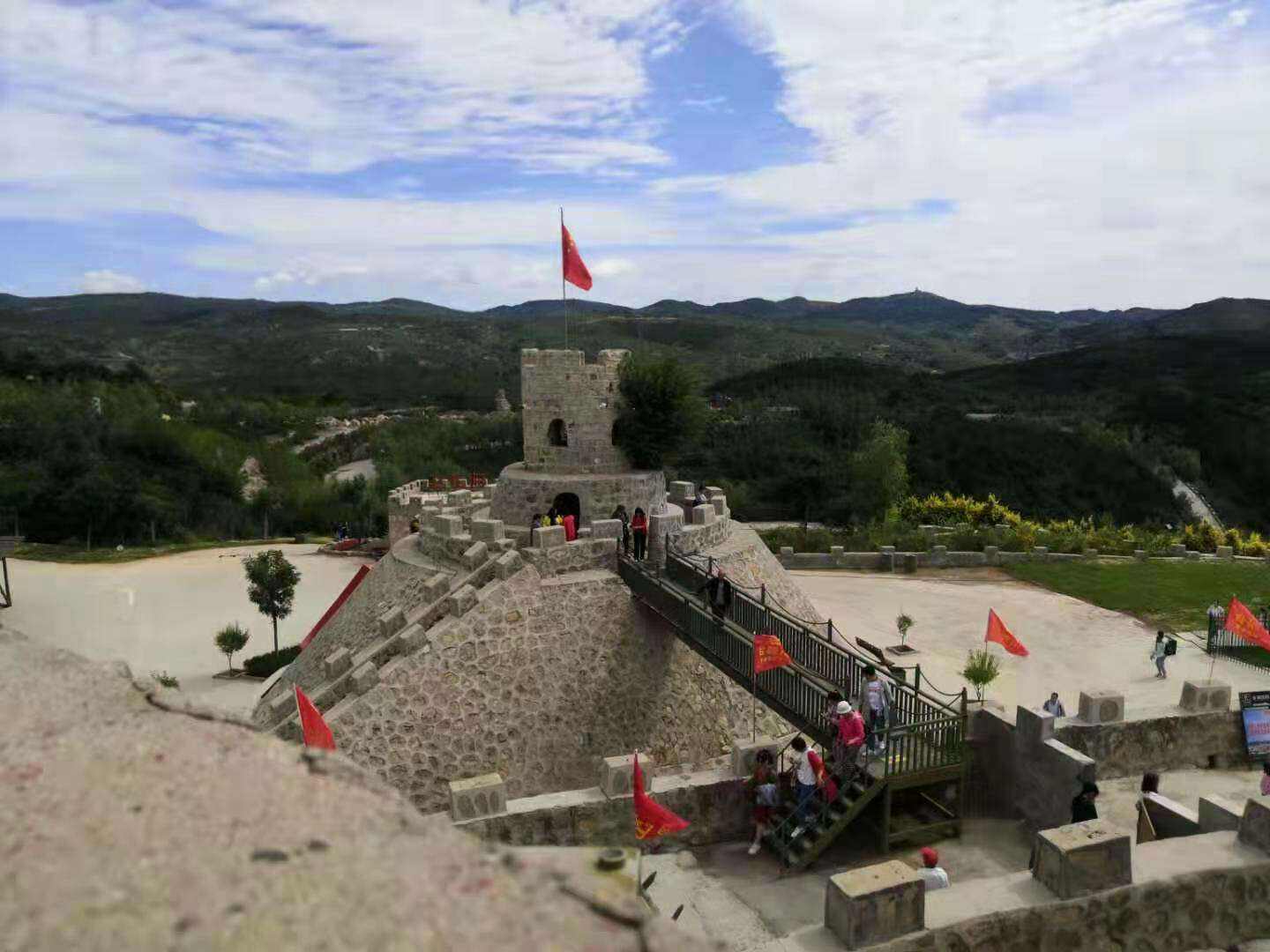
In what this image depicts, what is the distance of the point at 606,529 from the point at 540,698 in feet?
11.1

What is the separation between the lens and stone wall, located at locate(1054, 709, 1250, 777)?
36.8 feet

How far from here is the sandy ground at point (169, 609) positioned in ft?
74.5

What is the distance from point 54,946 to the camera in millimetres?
2365

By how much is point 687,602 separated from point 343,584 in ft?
71.5

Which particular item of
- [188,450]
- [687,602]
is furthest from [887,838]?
[188,450]

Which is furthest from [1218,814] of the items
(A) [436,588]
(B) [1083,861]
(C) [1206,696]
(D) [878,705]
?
(A) [436,588]

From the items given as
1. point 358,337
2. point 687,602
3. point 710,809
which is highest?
point 358,337

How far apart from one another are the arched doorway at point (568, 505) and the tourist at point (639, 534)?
1.72 metres

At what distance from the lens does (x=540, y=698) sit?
13.3m

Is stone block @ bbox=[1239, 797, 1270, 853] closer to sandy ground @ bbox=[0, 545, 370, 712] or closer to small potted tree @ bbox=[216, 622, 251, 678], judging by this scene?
sandy ground @ bbox=[0, 545, 370, 712]

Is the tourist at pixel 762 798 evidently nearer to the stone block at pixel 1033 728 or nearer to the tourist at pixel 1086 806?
the stone block at pixel 1033 728

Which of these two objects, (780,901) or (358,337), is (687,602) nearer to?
(780,901)

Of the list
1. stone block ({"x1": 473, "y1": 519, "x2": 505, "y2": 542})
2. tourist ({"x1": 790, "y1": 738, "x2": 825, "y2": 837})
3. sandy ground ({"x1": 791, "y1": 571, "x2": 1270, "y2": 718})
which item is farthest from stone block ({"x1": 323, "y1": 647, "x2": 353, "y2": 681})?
sandy ground ({"x1": 791, "y1": 571, "x2": 1270, "y2": 718})

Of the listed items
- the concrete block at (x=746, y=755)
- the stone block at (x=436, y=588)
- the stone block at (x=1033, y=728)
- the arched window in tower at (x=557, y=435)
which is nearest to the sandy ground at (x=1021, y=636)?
the stone block at (x=1033, y=728)
